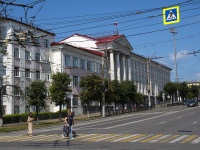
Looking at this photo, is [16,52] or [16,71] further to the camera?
[16,52]

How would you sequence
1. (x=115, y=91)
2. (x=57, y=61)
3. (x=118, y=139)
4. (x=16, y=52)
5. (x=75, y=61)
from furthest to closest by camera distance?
(x=75, y=61), (x=115, y=91), (x=57, y=61), (x=16, y=52), (x=118, y=139)

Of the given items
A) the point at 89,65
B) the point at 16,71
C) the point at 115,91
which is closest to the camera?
the point at 16,71

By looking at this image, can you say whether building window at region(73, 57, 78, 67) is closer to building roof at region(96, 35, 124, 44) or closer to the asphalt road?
building roof at region(96, 35, 124, 44)

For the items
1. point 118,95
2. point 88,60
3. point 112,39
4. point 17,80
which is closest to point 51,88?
point 17,80

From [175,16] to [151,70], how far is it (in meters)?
93.4

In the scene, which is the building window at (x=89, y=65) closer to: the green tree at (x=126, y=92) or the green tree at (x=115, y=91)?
the green tree at (x=126, y=92)

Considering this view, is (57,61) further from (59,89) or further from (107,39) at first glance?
(107,39)

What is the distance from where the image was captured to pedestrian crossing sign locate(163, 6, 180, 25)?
17906 millimetres

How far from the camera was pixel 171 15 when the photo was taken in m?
18.1

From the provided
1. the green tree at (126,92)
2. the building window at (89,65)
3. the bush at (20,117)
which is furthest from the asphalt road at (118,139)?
the building window at (89,65)

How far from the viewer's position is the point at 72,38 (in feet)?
268

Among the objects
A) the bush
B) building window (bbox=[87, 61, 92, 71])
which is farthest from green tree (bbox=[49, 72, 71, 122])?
building window (bbox=[87, 61, 92, 71])

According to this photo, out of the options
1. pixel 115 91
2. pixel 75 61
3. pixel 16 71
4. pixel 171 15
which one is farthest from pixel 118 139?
pixel 75 61

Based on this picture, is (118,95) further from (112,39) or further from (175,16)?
(175,16)
